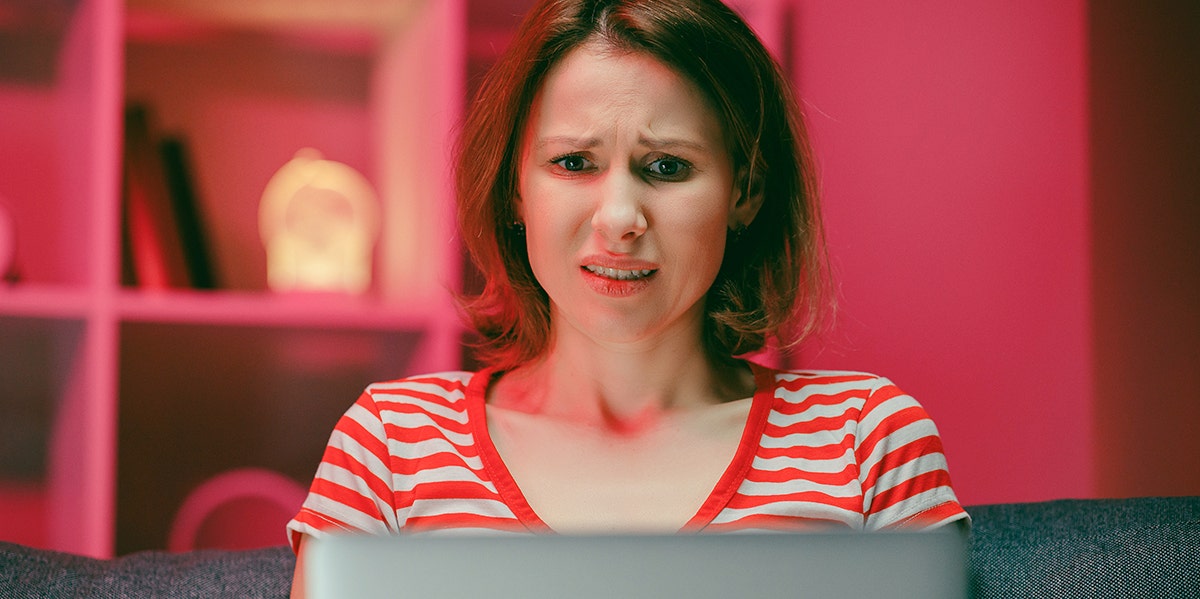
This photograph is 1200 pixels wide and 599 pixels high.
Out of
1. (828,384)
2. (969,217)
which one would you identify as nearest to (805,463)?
(828,384)

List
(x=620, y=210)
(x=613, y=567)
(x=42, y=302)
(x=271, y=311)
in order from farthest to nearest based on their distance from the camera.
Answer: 1. (x=271, y=311)
2. (x=42, y=302)
3. (x=620, y=210)
4. (x=613, y=567)

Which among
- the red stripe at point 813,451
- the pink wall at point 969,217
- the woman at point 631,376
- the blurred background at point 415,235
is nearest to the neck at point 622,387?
the woman at point 631,376

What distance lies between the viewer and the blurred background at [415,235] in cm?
167

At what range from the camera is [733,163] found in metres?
1.16

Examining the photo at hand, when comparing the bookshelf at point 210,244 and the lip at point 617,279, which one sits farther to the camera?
the bookshelf at point 210,244

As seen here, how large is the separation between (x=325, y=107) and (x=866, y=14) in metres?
1.11

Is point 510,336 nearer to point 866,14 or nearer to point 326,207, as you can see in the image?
point 326,207

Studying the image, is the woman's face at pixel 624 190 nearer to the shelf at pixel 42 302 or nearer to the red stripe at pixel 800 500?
the red stripe at pixel 800 500

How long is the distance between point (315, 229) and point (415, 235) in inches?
7.3

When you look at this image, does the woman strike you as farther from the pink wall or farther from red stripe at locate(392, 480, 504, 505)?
the pink wall

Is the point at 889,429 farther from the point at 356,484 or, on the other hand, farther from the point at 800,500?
the point at 356,484

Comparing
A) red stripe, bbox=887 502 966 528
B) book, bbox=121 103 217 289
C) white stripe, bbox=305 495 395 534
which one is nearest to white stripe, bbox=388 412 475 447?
white stripe, bbox=305 495 395 534

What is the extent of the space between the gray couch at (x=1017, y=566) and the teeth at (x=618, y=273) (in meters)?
0.40

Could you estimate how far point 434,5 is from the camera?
2.04 meters
